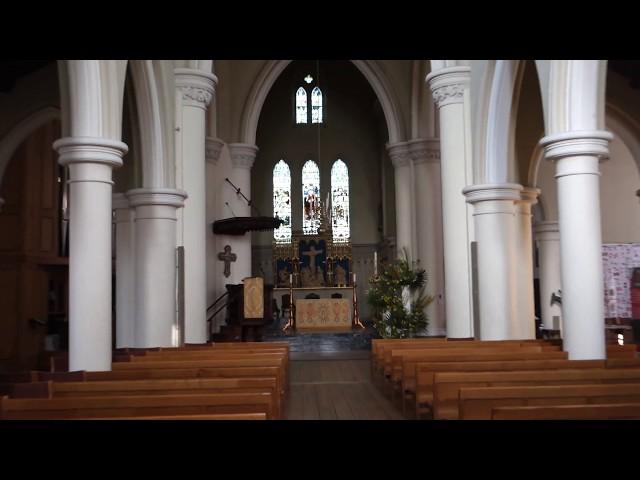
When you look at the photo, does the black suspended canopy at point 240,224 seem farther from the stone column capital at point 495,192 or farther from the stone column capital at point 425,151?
the stone column capital at point 495,192

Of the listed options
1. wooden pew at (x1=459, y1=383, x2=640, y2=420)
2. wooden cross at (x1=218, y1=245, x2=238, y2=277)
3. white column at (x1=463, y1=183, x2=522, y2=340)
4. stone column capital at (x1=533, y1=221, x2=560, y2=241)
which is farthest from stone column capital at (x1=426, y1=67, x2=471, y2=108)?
wooden cross at (x1=218, y1=245, x2=238, y2=277)

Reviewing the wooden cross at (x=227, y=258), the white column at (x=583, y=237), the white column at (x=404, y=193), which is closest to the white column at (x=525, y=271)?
the white column at (x=583, y=237)

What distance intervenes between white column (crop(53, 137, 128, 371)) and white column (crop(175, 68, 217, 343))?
4.18m

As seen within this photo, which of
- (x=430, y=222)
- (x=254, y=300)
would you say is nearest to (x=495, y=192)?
(x=254, y=300)

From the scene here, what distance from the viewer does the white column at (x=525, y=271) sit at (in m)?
11.4

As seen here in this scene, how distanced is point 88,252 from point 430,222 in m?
10.7

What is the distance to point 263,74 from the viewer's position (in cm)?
1881

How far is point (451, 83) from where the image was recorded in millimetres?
11797

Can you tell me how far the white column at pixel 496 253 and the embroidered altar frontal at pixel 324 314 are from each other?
7794 mm

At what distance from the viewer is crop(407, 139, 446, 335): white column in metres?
16.5

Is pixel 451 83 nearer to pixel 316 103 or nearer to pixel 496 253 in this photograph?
pixel 496 253
